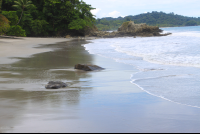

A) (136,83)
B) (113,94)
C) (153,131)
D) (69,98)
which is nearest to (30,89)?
(69,98)

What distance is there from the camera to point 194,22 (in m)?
147

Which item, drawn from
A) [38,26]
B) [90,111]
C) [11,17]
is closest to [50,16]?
[38,26]

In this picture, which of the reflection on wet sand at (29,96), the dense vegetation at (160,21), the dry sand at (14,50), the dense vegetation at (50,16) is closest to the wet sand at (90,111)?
the reflection on wet sand at (29,96)

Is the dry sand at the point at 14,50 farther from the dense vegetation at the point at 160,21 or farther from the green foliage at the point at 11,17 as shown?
→ the dense vegetation at the point at 160,21

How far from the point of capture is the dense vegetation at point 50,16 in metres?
43.7

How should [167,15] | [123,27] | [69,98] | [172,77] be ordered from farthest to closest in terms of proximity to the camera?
1. [167,15]
2. [123,27]
3. [172,77]
4. [69,98]

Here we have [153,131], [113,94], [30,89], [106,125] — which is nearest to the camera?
[153,131]

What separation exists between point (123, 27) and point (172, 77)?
61980 mm

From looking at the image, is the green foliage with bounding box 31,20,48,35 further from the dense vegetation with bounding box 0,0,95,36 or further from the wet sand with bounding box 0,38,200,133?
the wet sand with bounding box 0,38,200,133

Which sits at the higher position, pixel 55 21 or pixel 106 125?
pixel 55 21

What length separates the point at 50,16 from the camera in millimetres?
47656

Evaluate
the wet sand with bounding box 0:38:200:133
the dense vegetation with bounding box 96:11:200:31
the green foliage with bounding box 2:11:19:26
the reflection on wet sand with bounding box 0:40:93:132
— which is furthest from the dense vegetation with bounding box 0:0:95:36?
the dense vegetation with bounding box 96:11:200:31

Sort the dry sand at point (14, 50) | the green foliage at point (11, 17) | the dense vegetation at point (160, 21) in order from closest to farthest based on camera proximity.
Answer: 1. the dry sand at point (14, 50)
2. the green foliage at point (11, 17)
3. the dense vegetation at point (160, 21)

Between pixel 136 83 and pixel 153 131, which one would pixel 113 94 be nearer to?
pixel 136 83
